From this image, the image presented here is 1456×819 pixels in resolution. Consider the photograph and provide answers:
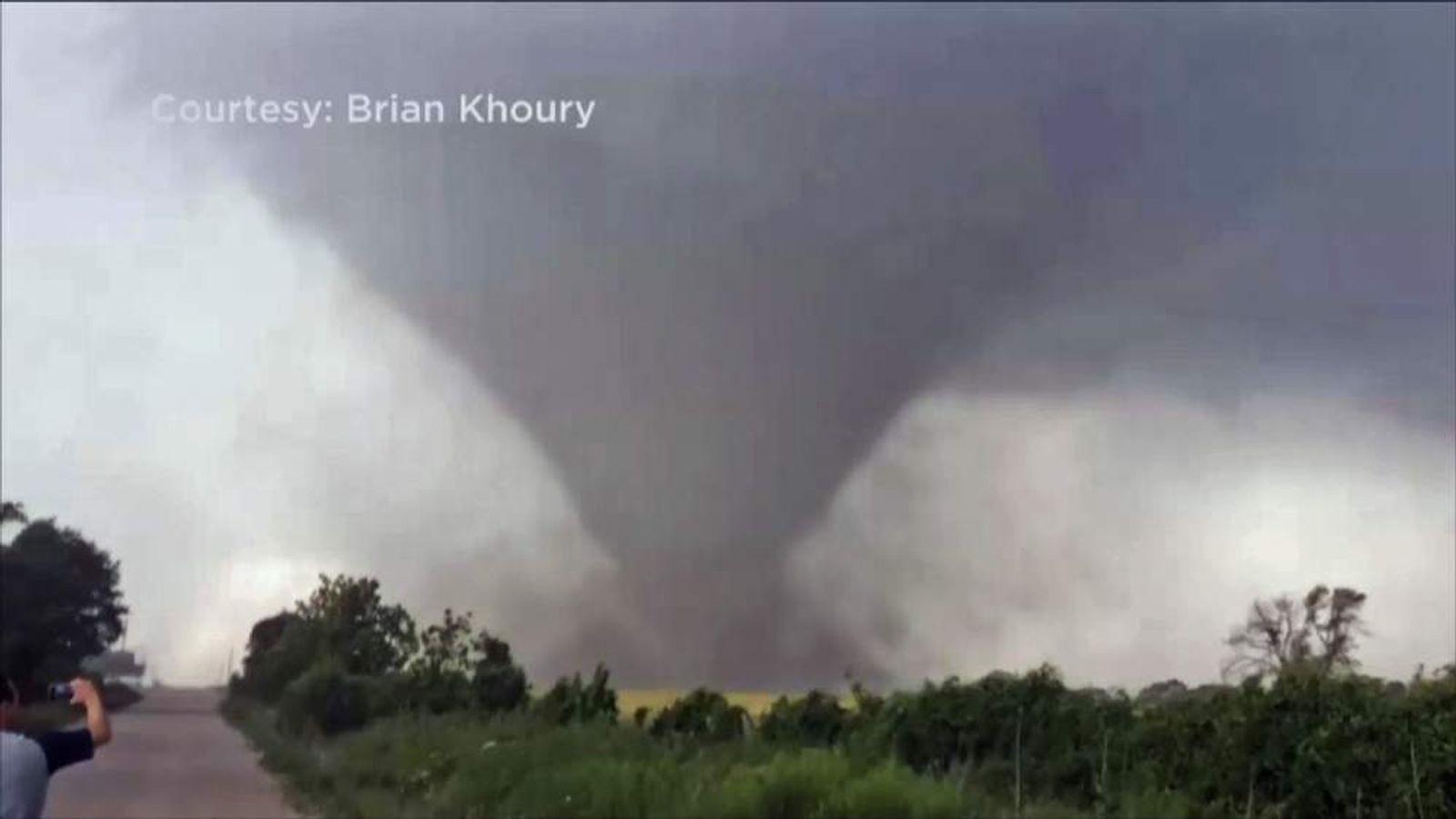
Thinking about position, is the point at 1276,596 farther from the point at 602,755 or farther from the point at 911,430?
the point at 602,755

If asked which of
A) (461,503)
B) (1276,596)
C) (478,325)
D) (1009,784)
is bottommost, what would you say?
(1009,784)

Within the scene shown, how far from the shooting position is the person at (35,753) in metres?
2.83

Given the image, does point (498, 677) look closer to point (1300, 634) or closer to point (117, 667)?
point (117, 667)

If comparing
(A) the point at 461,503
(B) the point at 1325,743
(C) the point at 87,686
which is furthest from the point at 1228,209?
(C) the point at 87,686

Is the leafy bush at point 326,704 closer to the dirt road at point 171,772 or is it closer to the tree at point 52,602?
the dirt road at point 171,772

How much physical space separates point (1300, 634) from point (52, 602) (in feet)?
8.56

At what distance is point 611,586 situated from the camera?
3.50 m

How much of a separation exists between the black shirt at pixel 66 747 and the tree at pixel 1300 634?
2153 mm

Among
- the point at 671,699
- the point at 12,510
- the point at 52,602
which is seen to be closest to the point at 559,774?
the point at 671,699

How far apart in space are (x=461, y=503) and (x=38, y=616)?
102cm

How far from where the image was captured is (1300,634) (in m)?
3.29

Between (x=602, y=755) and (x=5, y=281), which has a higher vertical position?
(x=5, y=281)

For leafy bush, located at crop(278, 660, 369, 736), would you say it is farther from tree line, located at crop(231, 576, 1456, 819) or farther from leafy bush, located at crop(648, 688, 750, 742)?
leafy bush, located at crop(648, 688, 750, 742)

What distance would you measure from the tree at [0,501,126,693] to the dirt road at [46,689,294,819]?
0.62 feet
